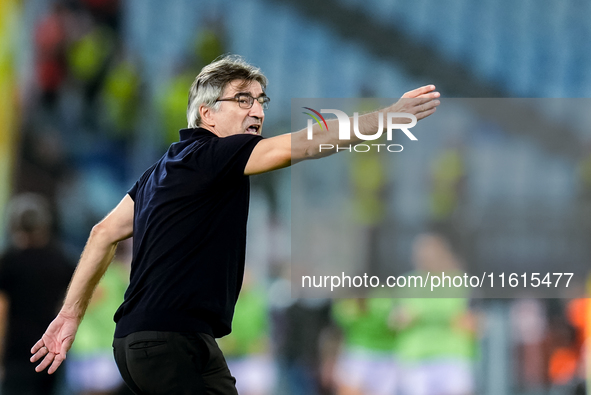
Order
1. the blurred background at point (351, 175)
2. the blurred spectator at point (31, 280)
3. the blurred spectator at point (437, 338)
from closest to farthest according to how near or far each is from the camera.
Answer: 1. the blurred spectator at point (31, 280)
2. the blurred spectator at point (437, 338)
3. the blurred background at point (351, 175)

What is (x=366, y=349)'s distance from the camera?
20.5ft

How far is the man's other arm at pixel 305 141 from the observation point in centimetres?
241

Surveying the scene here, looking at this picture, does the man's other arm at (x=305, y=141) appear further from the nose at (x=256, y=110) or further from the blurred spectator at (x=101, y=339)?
the blurred spectator at (x=101, y=339)

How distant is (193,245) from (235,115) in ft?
1.76

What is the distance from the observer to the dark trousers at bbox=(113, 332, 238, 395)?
2408 mm

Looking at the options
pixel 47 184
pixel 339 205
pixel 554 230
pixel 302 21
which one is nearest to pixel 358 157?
pixel 339 205

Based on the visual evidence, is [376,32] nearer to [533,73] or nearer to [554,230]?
[533,73]

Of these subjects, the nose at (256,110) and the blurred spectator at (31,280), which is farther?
the blurred spectator at (31,280)

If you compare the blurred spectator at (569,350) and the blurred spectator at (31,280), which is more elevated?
the blurred spectator at (31,280)

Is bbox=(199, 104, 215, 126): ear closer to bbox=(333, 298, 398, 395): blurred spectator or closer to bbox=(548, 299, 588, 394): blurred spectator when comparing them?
bbox=(333, 298, 398, 395): blurred spectator

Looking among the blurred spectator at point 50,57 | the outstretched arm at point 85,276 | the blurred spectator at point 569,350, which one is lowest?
the blurred spectator at point 569,350

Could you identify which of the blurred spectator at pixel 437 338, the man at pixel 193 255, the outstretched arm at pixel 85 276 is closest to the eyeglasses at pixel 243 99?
the man at pixel 193 255

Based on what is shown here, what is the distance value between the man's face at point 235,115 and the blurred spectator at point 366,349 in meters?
3.69

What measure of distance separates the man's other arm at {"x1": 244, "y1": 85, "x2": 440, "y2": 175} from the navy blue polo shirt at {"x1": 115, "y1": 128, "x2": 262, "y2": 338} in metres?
0.04
